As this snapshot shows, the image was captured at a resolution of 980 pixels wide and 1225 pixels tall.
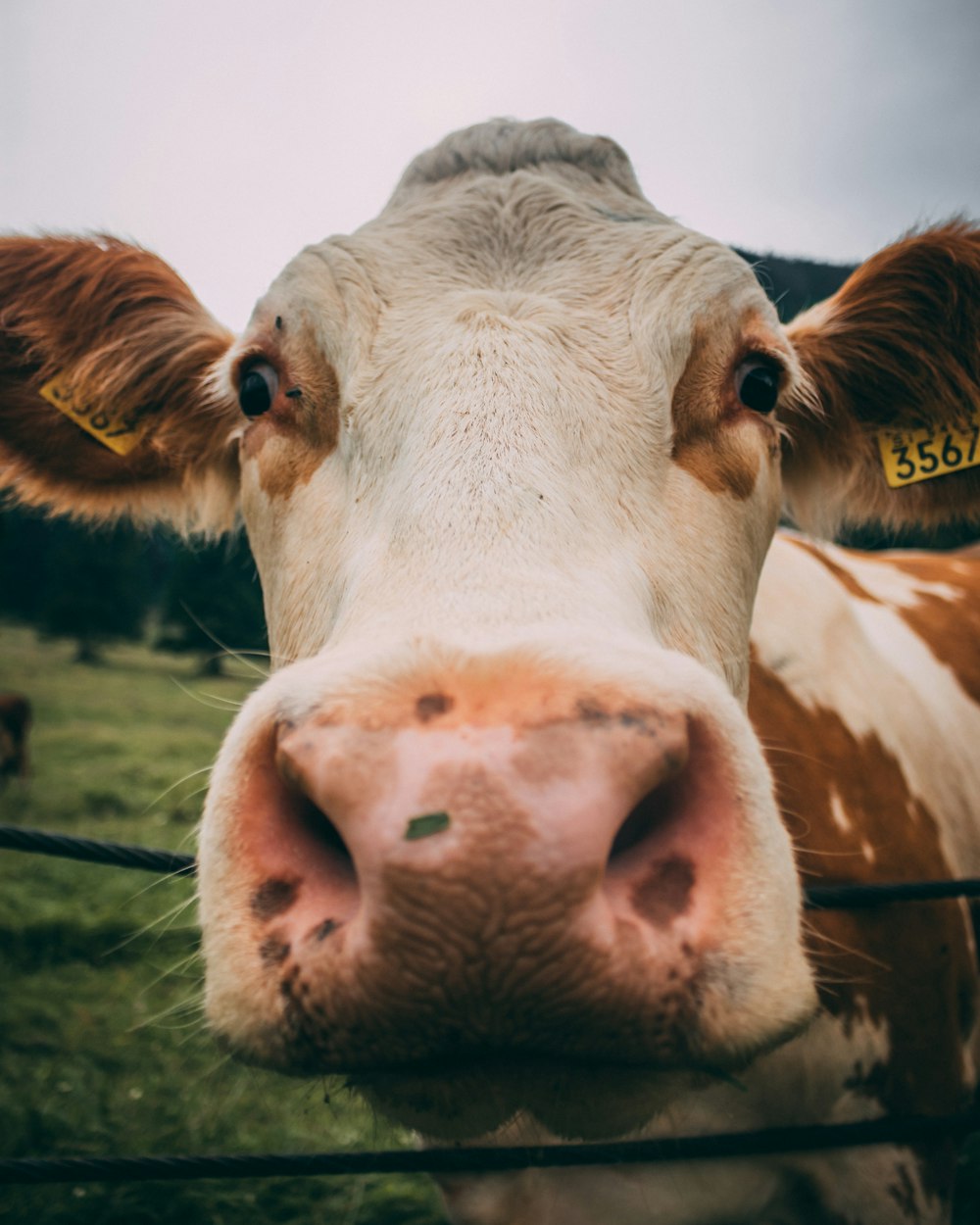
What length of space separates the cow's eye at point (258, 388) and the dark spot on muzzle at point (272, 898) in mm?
1183

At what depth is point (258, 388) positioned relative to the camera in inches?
73.6

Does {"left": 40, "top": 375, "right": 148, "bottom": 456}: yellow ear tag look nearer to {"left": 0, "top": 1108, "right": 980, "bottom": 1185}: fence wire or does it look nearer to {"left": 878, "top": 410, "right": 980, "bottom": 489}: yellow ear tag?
{"left": 0, "top": 1108, "right": 980, "bottom": 1185}: fence wire

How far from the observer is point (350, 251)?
1.85 m

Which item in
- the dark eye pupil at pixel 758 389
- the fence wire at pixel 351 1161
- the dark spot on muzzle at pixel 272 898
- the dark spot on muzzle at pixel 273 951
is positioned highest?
the dark eye pupil at pixel 758 389

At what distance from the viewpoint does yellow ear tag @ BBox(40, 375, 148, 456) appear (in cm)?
249

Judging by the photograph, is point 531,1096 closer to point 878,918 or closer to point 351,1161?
point 351,1161

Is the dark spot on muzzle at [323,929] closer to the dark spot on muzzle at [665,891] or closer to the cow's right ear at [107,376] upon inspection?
the dark spot on muzzle at [665,891]

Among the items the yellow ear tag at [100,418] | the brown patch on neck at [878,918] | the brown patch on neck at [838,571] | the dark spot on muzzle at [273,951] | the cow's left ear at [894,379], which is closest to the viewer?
the dark spot on muzzle at [273,951]

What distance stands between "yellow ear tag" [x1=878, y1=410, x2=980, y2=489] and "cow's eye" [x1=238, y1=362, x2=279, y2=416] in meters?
1.74

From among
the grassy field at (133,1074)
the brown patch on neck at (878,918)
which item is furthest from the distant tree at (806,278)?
the grassy field at (133,1074)

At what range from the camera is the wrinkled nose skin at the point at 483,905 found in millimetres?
824

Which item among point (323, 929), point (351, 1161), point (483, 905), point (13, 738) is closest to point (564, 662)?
point (483, 905)

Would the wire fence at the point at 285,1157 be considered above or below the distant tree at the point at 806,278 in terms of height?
below

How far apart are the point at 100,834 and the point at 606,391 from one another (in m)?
8.16
